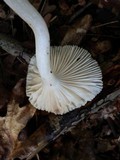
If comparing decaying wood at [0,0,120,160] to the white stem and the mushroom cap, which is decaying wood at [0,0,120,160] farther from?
the white stem

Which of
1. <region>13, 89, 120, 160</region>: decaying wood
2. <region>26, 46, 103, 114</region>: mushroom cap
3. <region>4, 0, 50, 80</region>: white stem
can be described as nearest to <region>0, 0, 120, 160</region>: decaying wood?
<region>13, 89, 120, 160</region>: decaying wood

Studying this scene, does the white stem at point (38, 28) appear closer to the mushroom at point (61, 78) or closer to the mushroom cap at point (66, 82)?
the mushroom at point (61, 78)

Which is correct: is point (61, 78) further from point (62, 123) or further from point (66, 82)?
point (62, 123)

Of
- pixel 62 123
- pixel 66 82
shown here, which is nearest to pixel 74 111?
pixel 62 123

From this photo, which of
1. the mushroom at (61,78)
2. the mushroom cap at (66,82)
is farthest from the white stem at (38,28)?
the mushroom cap at (66,82)

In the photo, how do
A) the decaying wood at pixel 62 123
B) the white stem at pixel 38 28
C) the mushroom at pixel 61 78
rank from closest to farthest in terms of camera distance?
1. the white stem at pixel 38 28
2. the mushroom at pixel 61 78
3. the decaying wood at pixel 62 123

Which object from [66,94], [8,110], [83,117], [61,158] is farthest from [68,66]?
[61,158]

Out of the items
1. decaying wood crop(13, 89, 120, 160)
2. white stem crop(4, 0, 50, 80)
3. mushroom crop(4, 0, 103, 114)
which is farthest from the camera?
decaying wood crop(13, 89, 120, 160)

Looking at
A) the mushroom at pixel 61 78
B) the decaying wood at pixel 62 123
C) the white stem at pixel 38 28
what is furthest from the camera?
the decaying wood at pixel 62 123
